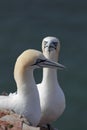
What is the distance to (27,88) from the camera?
7.63 metres

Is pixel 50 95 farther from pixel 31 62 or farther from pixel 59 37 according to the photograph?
pixel 59 37

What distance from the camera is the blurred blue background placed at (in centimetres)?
992

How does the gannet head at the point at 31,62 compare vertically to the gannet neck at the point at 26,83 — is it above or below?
above

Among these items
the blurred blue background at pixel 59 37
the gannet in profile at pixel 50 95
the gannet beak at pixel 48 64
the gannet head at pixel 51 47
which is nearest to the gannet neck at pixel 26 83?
the gannet beak at pixel 48 64

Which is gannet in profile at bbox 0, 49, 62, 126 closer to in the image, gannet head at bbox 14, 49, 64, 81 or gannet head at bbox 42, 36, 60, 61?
gannet head at bbox 14, 49, 64, 81

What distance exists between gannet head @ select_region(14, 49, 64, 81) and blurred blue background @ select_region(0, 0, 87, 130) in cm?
229

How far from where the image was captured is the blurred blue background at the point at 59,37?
992cm

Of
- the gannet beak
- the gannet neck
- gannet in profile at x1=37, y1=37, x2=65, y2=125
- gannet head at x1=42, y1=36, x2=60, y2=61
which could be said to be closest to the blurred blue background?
gannet in profile at x1=37, y1=37, x2=65, y2=125

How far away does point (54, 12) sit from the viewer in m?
11.6

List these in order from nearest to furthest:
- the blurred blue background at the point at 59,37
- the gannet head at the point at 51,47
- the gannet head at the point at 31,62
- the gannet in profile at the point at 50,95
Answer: the gannet head at the point at 31,62, the gannet head at the point at 51,47, the gannet in profile at the point at 50,95, the blurred blue background at the point at 59,37

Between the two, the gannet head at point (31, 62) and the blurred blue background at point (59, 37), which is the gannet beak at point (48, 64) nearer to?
the gannet head at point (31, 62)

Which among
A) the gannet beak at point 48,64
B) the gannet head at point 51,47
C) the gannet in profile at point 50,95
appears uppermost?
the gannet head at point 51,47

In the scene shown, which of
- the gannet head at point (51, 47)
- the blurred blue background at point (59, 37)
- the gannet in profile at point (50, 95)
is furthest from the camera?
the blurred blue background at point (59, 37)

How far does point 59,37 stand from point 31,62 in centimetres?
357
